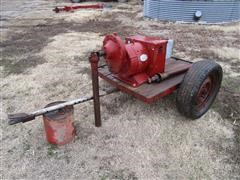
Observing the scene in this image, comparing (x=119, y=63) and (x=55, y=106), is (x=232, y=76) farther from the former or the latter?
(x=55, y=106)

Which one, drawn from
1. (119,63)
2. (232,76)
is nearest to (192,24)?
(232,76)

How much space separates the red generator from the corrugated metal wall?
402cm

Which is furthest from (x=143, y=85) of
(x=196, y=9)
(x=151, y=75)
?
(x=196, y=9)

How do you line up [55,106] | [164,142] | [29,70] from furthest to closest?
1. [29,70]
2. [164,142]
3. [55,106]

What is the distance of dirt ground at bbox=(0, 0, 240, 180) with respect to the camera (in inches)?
88.8

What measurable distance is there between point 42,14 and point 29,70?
174 inches

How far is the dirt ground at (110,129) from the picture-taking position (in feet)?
7.40

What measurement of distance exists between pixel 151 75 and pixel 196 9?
172 inches

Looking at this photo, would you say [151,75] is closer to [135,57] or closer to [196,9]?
[135,57]

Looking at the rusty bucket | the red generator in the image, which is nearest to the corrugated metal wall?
the red generator

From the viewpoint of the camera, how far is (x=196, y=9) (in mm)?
6398

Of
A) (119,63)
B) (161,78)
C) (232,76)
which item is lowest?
(232,76)

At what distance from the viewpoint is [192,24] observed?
653 cm

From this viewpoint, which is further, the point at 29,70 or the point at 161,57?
the point at 29,70
